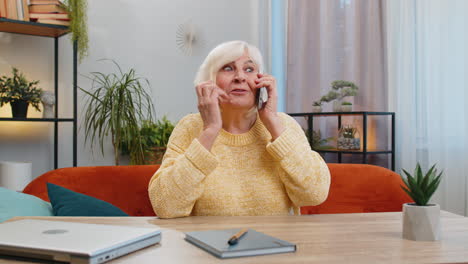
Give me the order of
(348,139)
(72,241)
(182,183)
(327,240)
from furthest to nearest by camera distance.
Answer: (348,139), (182,183), (327,240), (72,241)

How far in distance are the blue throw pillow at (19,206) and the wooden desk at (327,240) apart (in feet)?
1.20

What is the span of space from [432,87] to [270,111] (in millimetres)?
2030

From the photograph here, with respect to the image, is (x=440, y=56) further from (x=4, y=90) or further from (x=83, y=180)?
(x=4, y=90)

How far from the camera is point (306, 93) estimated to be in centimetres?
446

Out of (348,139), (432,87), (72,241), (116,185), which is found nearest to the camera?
(72,241)

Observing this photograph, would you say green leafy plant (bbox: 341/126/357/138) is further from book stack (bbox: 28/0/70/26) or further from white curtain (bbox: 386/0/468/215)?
book stack (bbox: 28/0/70/26)

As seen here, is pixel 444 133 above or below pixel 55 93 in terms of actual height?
below

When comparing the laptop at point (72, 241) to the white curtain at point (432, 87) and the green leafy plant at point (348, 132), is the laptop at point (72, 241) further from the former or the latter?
the green leafy plant at point (348, 132)

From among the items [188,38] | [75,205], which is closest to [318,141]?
[188,38]

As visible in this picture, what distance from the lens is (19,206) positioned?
1.63 meters

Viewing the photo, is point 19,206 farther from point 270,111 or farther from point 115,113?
point 115,113

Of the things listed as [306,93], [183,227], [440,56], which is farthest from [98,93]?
[183,227]

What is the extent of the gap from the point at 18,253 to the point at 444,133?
9.61 feet

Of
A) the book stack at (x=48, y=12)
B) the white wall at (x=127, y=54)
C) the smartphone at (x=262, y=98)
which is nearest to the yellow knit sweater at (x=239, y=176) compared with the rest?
the smartphone at (x=262, y=98)
